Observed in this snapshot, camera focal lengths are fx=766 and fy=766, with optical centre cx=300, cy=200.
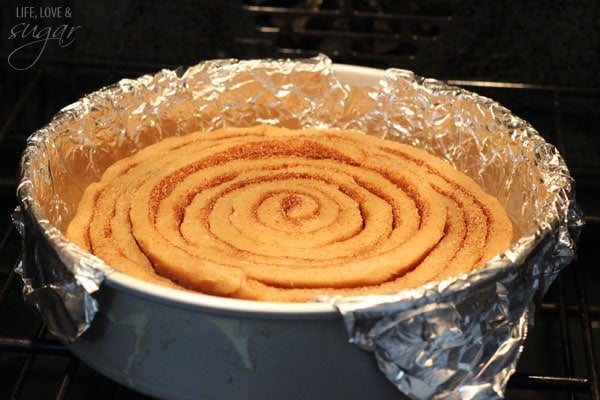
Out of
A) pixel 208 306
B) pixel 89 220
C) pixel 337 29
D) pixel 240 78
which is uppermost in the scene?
pixel 337 29

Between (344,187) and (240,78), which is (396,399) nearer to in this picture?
(344,187)

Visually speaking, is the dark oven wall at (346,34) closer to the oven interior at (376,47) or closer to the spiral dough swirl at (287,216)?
the oven interior at (376,47)

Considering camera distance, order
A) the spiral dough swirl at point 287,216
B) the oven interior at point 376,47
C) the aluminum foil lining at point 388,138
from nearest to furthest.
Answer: the aluminum foil lining at point 388,138 < the spiral dough swirl at point 287,216 < the oven interior at point 376,47

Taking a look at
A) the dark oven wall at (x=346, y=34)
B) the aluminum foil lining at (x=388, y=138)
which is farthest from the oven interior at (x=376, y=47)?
the aluminum foil lining at (x=388, y=138)

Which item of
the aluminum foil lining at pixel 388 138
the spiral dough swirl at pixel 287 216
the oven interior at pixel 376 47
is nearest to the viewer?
the aluminum foil lining at pixel 388 138

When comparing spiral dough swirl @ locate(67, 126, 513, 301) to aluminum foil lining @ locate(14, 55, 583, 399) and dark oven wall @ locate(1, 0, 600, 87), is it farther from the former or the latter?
dark oven wall @ locate(1, 0, 600, 87)

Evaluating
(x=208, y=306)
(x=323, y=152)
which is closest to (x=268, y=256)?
(x=208, y=306)

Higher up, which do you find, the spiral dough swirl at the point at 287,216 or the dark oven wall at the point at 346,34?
the dark oven wall at the point at 346,34
